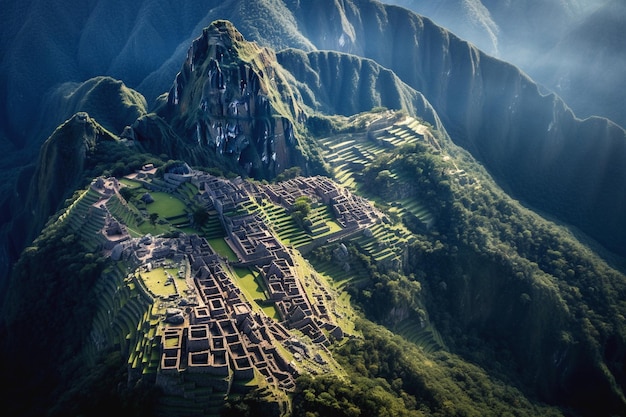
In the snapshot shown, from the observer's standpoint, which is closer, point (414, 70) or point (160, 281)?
point (160, 281)

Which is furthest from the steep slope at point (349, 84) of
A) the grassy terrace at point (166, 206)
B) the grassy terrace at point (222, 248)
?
the grassy terrace at point (222, 248)

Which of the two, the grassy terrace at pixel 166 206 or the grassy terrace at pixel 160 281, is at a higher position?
the grassy terrace at pixel 166 206

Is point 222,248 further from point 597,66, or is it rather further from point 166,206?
point 597,66

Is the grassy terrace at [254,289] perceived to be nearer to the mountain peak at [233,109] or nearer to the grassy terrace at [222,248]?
the grassy terrace at [222,248]

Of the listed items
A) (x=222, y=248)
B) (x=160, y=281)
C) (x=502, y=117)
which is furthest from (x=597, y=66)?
(x=160, y=281)

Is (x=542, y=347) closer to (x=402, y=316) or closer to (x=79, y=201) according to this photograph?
(x=402, y=316)

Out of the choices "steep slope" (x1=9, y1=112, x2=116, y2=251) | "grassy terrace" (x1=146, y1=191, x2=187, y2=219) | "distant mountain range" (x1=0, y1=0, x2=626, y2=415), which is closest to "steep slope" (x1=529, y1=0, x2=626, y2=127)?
"distant mountain range" (x1=0, y1=0, x2=626, y2=415)

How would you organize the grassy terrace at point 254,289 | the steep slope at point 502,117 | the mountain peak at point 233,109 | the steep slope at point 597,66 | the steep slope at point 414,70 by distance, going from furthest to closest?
1. the steep slope at point 597,66
2. the steep slope at point 414,70
3. the steep slope at point 502,117
4. the mountain peak at point 233,109
5. the grassy terrace at point 254,289

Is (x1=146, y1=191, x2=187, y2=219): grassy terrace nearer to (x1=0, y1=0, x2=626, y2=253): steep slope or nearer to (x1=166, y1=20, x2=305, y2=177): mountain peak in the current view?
(x1=166, y1=20, x2=305, y2=177): mountain peak

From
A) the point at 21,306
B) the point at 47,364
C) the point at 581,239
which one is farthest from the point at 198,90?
the point at 581,239
